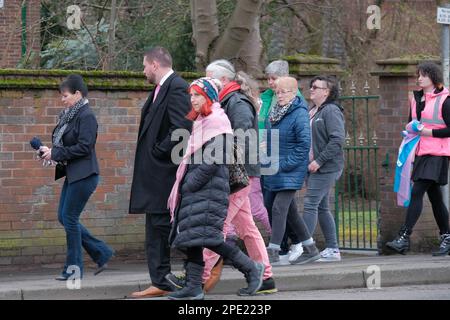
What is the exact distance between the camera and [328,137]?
37.4ft

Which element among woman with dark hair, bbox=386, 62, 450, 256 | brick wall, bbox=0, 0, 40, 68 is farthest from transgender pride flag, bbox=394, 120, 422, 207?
brick wall, bbox=0, 0, 40, 68

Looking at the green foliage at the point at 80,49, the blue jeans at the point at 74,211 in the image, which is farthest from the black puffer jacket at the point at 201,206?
the green foliage at the point at 80,49

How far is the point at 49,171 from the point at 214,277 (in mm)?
2515

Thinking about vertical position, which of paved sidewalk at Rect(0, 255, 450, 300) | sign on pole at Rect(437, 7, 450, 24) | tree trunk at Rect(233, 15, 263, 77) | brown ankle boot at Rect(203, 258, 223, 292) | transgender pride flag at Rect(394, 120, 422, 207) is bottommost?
paved sidewalk at Rect(0, 255, 450, 300)

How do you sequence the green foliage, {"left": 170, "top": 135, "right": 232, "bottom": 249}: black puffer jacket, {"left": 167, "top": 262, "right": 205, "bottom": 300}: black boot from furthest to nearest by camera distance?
the green foliage, {"left": 167, "top": 262, "right": 205, "bottom": 300}: black boot, {"left": 170, "top": 135, "right": 232, "bottom": 249}: black puffer jacket

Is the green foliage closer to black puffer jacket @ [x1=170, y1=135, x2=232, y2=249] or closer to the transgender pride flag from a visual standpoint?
the transgender pride flag

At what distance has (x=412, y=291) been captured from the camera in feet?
32.9

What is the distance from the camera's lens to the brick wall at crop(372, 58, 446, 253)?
40.5 ft

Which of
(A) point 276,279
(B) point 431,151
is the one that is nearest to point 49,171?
(A) point 276,279

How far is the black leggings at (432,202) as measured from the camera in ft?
38.2

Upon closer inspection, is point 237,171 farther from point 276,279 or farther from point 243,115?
point 276,279

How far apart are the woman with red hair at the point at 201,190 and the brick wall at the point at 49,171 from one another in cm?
260

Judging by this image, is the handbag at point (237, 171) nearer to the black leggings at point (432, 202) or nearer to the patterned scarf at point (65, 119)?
the patterned scarf at point (65, 119)
